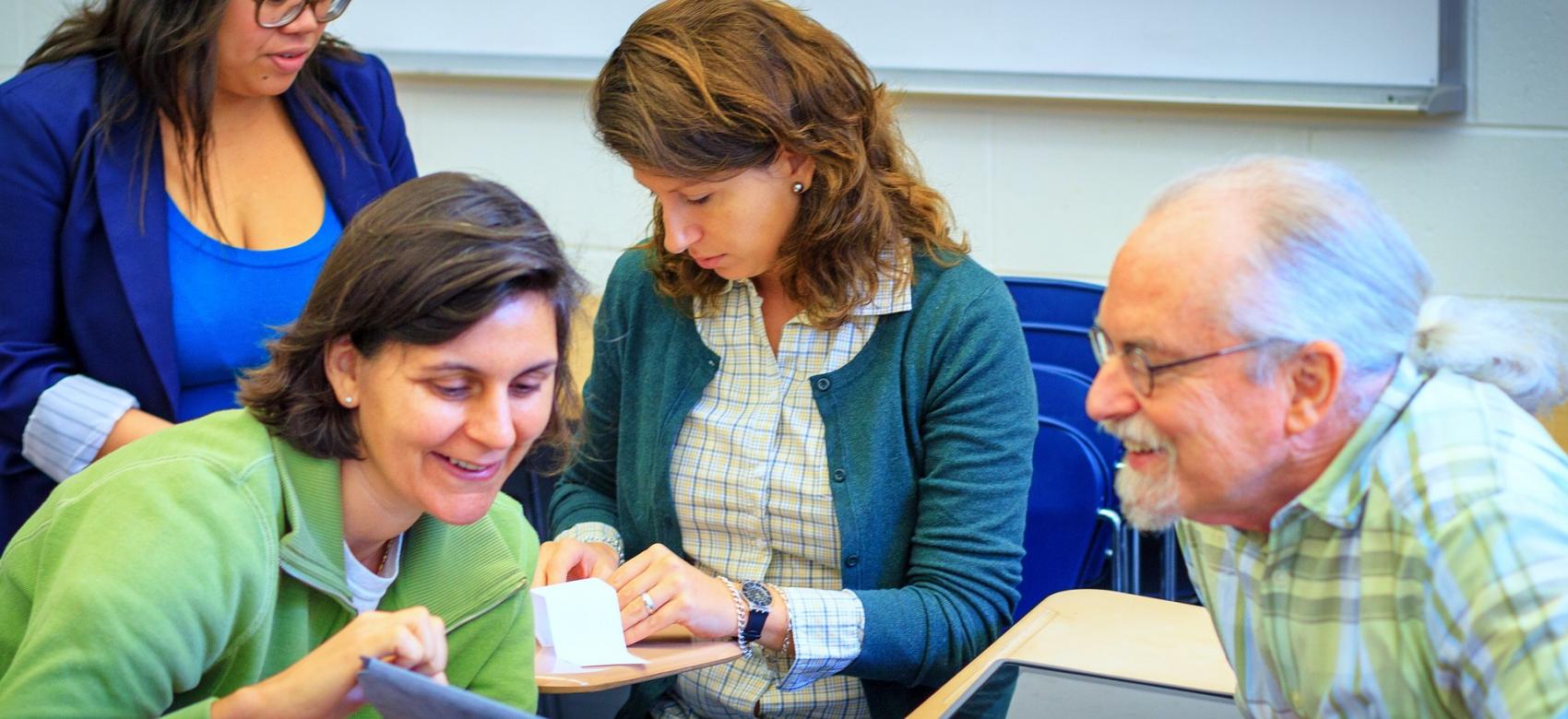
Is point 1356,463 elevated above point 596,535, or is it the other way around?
point 1356,463

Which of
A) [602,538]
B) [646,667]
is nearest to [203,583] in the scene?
[646,667]

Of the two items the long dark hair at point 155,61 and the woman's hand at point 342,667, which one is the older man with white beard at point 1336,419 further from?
the long dark hair at point 155,61

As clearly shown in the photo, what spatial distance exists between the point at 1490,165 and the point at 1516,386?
1.70 metres

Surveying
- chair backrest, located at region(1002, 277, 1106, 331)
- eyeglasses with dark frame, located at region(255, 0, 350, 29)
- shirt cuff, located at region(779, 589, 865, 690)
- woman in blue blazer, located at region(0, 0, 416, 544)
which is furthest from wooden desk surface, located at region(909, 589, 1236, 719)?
eyeglasses with dark frame, located at region(255, 0, 350, 29)

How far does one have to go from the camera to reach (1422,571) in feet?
3.11

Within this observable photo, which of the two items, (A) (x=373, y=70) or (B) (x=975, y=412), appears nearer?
(B) (x=975, y=412)

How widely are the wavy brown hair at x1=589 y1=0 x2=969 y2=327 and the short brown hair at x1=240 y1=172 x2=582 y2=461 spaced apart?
0.32 meters

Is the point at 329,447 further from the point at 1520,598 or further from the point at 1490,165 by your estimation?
the point at 1490,165

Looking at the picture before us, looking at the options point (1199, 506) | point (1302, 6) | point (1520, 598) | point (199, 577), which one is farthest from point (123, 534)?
point (1302, 6)

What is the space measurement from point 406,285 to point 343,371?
4.6 inches

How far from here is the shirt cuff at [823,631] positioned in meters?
1.46

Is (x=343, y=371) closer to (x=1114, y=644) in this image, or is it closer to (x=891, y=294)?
(x=891, y=294)

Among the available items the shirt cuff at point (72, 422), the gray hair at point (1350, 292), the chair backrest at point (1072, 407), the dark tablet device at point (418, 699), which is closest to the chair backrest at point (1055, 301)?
the chair backrest at point (1072, 407)

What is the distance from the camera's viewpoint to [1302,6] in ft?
8.37
